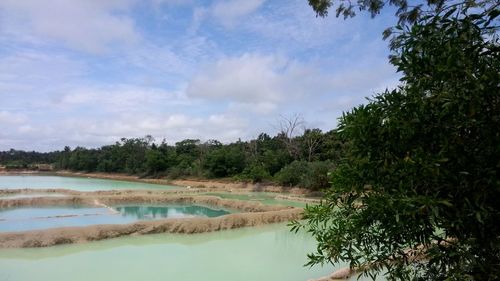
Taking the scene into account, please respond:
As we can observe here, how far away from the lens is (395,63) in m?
1.98

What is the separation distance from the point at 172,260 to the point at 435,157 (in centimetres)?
761

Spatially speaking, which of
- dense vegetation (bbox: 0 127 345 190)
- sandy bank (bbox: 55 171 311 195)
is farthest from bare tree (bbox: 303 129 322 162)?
sandy bank (bbox: 55 171 311 195)

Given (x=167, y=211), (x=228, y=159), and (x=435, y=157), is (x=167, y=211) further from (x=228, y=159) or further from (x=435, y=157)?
(x=435, y=157)

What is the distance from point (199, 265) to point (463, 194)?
7.01 meters

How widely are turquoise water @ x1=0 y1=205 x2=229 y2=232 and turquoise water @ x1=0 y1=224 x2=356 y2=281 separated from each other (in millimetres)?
3938

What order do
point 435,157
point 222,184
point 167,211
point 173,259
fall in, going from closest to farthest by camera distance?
point 435,157, point 173,259, point 167,211, point 222,184

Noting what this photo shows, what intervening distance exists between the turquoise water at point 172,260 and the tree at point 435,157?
216 inches

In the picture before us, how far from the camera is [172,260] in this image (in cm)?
850

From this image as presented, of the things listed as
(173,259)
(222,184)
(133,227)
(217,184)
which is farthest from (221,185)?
(173,259)

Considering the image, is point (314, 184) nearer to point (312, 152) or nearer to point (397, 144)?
point (312, 152)

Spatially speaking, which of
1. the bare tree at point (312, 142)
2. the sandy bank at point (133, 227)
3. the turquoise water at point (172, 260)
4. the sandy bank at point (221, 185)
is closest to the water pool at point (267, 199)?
the sandy bank at point (221, 185)

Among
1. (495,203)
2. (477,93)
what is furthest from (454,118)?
(495,203)

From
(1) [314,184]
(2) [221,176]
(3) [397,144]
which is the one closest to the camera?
(3) [397,144]

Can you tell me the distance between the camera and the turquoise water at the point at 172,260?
730 centimetres
